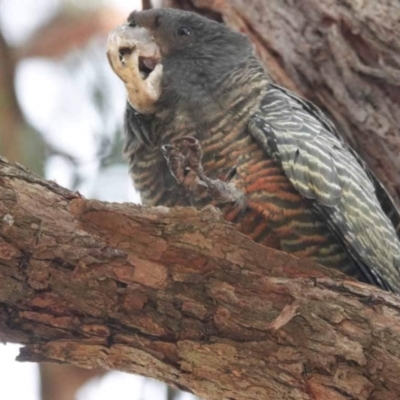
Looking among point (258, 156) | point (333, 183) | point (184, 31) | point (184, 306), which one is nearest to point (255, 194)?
point (258, 156)

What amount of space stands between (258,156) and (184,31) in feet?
2.45

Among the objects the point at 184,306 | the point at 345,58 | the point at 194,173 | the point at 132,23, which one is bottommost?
the point at 184,306

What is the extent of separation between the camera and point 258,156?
9.40 feet

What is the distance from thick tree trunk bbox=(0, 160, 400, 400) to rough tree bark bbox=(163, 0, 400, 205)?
142 cm

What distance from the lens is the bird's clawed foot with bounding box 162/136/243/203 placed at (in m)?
2.57

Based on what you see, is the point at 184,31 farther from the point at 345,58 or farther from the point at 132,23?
the point at 345,58

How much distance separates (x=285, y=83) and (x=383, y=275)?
1.37 meters

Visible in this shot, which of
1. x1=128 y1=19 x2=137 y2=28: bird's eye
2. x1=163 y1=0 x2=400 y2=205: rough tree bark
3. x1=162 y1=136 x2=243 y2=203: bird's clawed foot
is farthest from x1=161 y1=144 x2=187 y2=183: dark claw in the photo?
A: x1=163 y1=0 x2=400 y2=205: rough tree bark

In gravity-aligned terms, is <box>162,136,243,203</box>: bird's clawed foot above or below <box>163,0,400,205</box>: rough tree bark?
below

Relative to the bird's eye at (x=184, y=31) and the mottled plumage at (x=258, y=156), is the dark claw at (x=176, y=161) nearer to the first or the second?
the mottled plumage at (x=258, y=156)

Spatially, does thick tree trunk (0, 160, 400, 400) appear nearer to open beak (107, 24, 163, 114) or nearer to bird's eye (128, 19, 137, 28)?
open beak (107, 24, 163, 114)

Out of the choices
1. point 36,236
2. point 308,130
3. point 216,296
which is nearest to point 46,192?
point 36,236

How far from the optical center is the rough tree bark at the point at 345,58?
11.9 ft

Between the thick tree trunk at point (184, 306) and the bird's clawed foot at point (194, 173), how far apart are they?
0.35m
